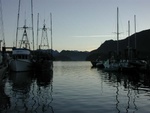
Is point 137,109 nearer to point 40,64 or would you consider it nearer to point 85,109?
point 85,109

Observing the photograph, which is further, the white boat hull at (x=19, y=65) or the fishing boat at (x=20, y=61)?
the fishing boat at (x=20, y=61)

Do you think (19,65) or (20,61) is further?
(19,65)

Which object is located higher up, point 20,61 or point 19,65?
point 20,61

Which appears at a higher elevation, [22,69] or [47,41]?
[47,41]

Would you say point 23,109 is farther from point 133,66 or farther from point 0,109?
point 133,66

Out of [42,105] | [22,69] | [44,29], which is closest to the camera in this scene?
[42,105]

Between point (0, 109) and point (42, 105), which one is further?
point (42, 105)

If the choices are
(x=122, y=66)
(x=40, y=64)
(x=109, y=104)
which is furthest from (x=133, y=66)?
(x=109, y=104)

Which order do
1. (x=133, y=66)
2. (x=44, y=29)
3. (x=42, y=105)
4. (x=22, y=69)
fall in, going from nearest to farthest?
(x=42, y=105) → (x=22, y=69) → (x=133, y=66) → (x=44, y=29)

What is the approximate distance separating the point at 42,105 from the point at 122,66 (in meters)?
57.3

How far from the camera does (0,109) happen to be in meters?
19.6

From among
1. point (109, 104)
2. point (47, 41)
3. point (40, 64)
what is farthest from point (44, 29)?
point (109, 104)

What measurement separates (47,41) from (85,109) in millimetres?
74196

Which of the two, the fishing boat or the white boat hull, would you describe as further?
the fishing boat
